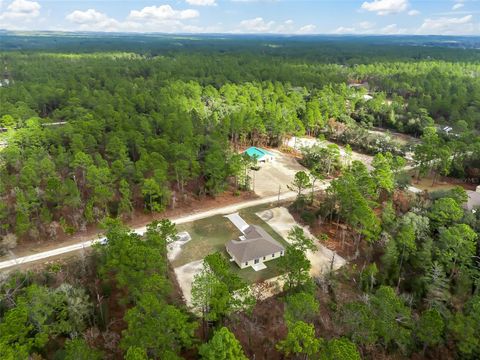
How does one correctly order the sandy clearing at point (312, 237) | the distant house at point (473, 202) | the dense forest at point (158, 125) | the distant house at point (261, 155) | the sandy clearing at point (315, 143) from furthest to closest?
the sandy clearing at point (315, 143) → the distant house at point (261, 155) → the dense forest at point (158, 125) → the distant house at point (473, 202) → the sandy clearing at point (312, 237)

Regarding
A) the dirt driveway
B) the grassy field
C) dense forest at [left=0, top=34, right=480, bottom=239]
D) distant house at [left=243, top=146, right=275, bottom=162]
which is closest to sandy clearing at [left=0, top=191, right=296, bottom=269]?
the grassy field

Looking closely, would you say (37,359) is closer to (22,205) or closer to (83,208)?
(22,205)

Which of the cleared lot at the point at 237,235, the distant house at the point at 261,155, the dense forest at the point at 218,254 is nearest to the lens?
the dense forest at the point at 218,254

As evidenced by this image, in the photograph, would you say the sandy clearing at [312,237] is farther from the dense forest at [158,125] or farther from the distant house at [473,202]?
the distant house at [473,202]

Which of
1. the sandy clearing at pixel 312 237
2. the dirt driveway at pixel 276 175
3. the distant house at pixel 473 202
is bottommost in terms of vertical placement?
the dirt driveway at pixel 276 175

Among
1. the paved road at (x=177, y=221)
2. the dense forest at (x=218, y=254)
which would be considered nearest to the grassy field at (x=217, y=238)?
the paved road at (x=177, y=221)

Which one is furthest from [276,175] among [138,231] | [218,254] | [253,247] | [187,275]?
[218,254]

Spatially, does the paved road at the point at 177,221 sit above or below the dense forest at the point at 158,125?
below

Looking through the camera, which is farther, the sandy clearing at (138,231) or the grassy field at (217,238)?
the sandy clearing at (138,231)
